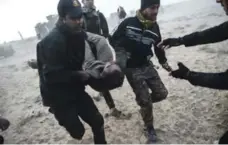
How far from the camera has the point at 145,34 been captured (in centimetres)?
351

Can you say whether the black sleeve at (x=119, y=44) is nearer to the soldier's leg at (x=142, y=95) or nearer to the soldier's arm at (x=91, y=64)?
the soldier's leg at (x=142, y=95)

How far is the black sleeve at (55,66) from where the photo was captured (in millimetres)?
2502

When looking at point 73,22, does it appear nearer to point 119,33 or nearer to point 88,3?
point 119,33

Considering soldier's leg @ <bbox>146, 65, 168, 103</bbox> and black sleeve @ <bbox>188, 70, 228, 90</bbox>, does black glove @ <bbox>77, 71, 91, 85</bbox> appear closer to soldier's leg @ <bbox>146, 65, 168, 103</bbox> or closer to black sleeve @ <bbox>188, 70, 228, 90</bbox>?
black sleeve @ <bbox>188, 70, 228, 90</bbox>

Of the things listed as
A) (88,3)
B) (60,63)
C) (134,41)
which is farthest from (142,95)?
(88,3)

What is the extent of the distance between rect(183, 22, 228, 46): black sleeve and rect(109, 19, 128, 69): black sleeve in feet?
3.10

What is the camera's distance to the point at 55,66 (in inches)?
98.8

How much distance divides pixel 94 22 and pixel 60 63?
2601mm

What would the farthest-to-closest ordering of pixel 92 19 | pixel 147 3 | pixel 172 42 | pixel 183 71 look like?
pixel 92 19
pixel 147 3
pixel 172 42
pixel 183 71

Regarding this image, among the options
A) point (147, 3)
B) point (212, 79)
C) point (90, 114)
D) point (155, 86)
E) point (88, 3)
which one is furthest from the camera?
point (88, 3)

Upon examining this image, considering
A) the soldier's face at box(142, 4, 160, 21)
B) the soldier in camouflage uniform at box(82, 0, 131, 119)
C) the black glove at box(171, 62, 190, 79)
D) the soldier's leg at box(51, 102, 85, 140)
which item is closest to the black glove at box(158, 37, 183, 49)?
the soldier's face at box(142, 4, 160, 21)

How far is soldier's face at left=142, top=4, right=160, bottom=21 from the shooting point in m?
3.32

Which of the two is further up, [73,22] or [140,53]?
[73,22]

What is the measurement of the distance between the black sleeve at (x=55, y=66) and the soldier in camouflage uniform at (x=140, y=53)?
1.04 metres
